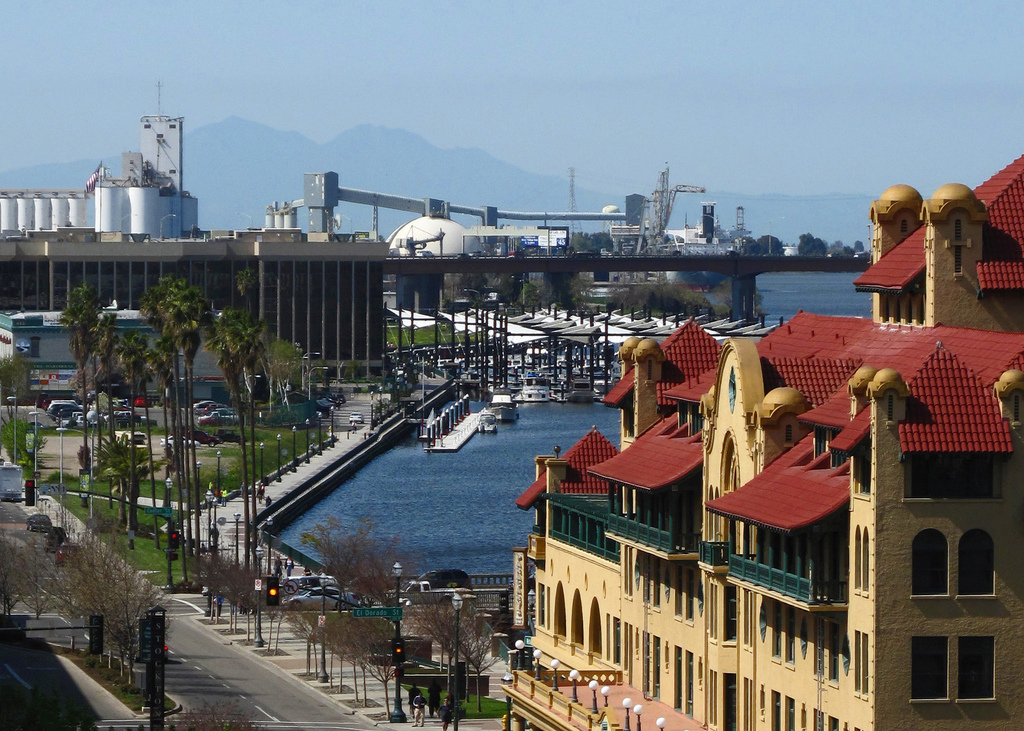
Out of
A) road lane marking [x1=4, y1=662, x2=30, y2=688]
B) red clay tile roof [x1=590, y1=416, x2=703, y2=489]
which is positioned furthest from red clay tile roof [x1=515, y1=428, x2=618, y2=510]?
road lane marking [x1=4, y1=662, x2=30, y2=688]

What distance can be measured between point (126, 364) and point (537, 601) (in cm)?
7865

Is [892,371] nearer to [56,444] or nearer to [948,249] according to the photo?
[948,249]


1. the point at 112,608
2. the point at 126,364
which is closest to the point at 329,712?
the point at 112,608

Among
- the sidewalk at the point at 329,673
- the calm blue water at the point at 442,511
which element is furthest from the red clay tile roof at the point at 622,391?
the calm blue water at the point at 442,511

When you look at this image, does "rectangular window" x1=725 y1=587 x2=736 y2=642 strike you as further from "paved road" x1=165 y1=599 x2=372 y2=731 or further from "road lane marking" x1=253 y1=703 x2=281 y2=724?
"road lane marking" x1=253 y1=703 x2=281 y2=724

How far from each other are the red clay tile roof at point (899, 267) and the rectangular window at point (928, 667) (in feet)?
33.1

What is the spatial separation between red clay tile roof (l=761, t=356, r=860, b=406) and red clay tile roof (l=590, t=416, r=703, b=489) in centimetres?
467

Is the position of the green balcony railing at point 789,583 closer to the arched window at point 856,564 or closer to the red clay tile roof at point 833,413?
the arched window at point 856,564

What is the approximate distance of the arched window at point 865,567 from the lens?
5012 cm

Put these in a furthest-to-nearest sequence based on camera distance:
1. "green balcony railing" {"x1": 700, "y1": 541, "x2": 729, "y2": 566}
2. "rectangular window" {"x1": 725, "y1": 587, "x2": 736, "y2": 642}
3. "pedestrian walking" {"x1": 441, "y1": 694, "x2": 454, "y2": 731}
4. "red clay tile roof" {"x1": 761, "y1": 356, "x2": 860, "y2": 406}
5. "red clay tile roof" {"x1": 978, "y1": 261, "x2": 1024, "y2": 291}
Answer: "pedestrian walking" {"x1": 441, "y1": 694, "x2": 454, "y2": 731} → "rectangular window" {"x1": 725, "y1": 587, "x2": 736, "y2": 642} → "green balcony railing" {"x1": 700, "y1": 541, "x2": 729, "y2": 566} → "red clay tile roof" {"x1": 761, "y1": 356, "x2": 860, "y2": 406} → "red clay tile roof" {"x1": 978, "y1": 261, "x2": 1024, "y2": 291}

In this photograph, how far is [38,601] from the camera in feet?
318

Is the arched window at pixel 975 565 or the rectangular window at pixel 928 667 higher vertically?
the arched window at pixel 975 565

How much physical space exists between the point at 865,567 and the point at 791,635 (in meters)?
4.77

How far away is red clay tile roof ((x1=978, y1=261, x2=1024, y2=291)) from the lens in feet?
184
